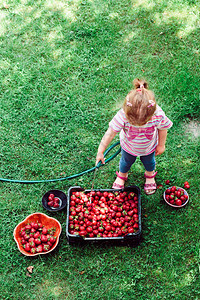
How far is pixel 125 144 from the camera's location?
3211mm

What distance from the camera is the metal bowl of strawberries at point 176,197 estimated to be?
3582 mm

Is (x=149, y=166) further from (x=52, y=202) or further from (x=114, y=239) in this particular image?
(x=52, y=202)

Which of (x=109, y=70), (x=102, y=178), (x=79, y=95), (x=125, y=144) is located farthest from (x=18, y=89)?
(x=125, y=144)

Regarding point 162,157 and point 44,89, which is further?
point 44,89

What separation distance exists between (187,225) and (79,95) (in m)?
2.27

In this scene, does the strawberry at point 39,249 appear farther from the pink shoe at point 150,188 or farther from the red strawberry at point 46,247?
the pink shoe at point 150,188

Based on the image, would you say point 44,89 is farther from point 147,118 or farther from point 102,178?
point 147,118

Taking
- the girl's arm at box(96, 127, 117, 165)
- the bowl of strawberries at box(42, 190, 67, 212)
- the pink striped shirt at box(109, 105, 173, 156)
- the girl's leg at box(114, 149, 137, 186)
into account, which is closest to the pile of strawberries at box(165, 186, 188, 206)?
the girl's leg at box(114, 149, 137, 186)

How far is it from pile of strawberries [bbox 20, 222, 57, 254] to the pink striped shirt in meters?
1.19

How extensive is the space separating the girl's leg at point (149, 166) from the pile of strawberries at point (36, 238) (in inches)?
46.9

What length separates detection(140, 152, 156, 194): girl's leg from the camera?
11.0 feet

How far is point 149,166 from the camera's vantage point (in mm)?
3520

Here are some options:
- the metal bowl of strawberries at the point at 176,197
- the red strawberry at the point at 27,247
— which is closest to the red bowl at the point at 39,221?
the red strawberry at the point at 27,247

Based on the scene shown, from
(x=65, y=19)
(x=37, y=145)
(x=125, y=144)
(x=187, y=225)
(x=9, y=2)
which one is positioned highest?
(x=9, y=2)
